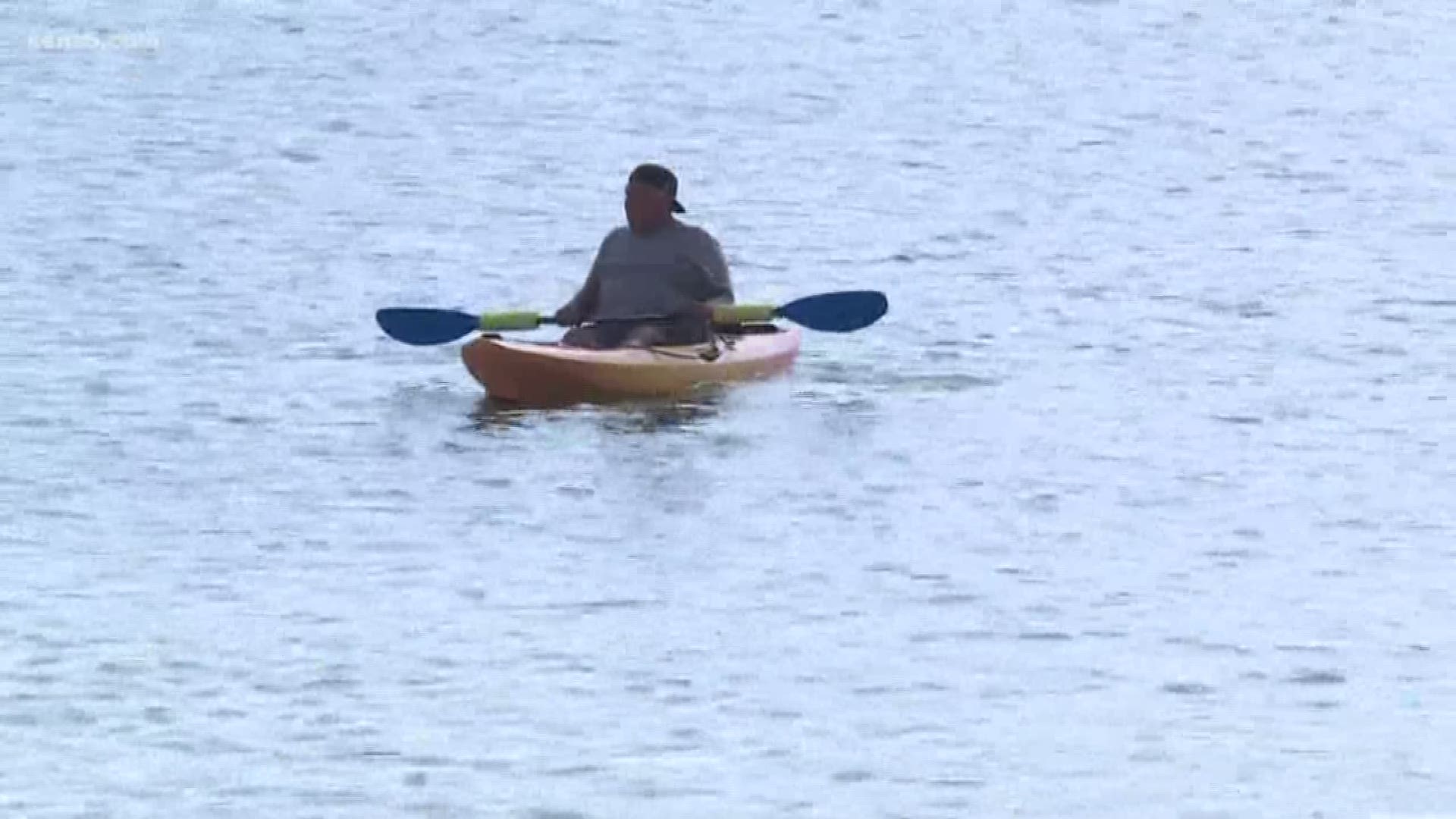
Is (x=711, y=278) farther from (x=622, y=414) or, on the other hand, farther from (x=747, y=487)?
(x=747, y=487)

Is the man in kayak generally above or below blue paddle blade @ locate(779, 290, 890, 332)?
above

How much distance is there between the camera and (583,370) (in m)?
19.1

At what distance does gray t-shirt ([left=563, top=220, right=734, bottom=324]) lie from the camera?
765 inches

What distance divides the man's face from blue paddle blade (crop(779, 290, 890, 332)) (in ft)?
4.15

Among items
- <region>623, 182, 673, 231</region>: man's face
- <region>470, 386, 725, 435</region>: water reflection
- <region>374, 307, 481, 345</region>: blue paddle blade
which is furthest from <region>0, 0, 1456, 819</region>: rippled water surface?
<region>623, 182, 673, 231</region>: man's face

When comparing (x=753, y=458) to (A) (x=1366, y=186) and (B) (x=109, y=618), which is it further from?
(A) (x=1366, y=186)

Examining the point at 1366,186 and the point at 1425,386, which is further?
the point at 1366,186

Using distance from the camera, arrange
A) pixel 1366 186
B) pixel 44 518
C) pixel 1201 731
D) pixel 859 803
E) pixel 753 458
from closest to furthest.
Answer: pixel 859 803 → pixel 1201 731 → pixel 44 518 → pixel 753 458 → pixel 1366 186

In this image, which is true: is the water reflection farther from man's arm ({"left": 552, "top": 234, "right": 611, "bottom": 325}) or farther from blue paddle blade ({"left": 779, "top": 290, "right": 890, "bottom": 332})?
blue paddle blade ({"left": 779, "top": 290, "right": 890, "bottom": 332})

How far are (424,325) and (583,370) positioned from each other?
1.49 m

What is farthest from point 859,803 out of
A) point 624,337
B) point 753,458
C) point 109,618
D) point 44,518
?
point 624,337

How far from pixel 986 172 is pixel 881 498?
1627 cm

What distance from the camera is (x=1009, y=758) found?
12250 millimetres

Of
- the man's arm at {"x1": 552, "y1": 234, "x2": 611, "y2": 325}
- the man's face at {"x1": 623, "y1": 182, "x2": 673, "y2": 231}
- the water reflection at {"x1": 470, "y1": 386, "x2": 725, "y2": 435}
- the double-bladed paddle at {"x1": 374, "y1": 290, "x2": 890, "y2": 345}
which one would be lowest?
the water reflection at {"x1": 470, "y1": 386, "x2": 725, "y2": 435}
